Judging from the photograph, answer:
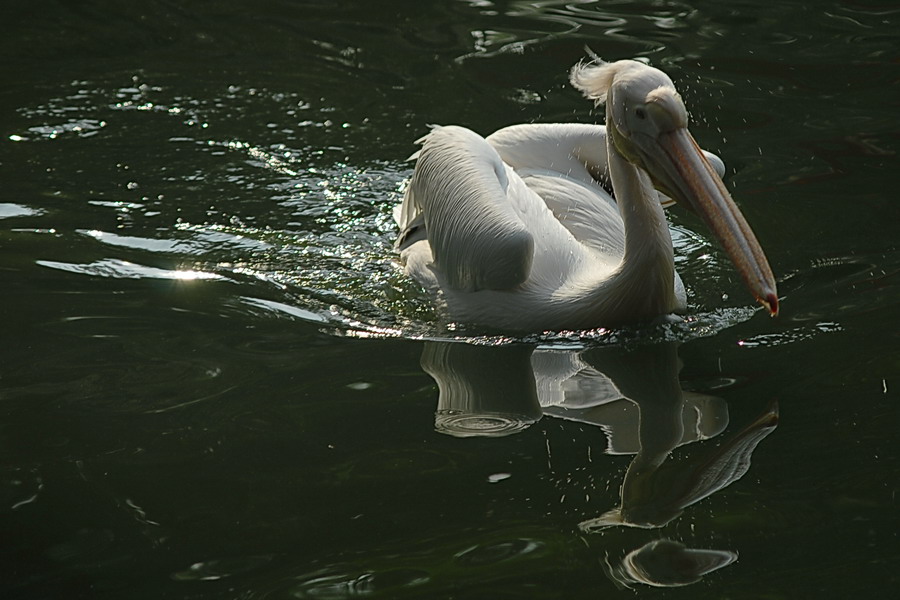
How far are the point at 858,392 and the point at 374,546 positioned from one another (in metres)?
1.39

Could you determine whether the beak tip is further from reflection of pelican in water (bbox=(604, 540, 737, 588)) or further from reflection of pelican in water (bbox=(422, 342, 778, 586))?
reflection of pelican in water (bbox=(604, 540, 737, 588))

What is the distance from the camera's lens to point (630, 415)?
2.94 metres

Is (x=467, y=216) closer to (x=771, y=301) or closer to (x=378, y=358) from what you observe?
(x=378, y=358)

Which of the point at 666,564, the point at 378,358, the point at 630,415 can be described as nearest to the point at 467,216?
the point at 378,358

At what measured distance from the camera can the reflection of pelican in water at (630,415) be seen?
226cm

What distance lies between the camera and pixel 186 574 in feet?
7.24

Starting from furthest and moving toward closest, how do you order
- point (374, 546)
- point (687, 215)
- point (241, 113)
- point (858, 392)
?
point (241, 113), point (687, 215), point (858, 392), point (374, 546)

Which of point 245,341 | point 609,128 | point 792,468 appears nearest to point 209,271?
point 245,341

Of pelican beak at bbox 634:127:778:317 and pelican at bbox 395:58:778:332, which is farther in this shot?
pelican at bbox 395:58:778:332

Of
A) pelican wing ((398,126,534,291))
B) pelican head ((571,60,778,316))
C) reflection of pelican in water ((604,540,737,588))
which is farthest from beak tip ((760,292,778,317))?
reflection of pelican in water ((604,540,737,588))

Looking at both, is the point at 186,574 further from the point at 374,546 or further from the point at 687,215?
the point at 687,215

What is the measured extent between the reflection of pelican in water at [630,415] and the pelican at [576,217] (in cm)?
17

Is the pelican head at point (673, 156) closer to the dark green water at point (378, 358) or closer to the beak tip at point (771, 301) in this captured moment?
the beak tip at point (771, 301)

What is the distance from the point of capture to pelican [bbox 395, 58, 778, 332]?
10.4 ft
